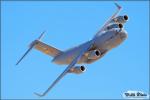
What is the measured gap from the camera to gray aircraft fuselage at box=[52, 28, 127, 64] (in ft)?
228

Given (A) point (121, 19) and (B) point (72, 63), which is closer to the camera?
(A) point (121, 19)

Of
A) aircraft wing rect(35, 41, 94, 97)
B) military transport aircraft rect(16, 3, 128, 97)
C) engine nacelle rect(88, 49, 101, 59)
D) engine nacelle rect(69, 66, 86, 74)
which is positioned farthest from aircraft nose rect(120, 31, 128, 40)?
engine nacelle rect(69, 66, 86, 74)

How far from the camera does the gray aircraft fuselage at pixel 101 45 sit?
2740 inches

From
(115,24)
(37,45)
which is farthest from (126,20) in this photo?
(37,45)

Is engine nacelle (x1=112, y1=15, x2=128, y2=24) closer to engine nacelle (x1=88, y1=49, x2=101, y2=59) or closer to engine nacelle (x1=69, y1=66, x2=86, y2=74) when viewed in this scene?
engine nacelle (x1=88, y1=49, x2=101, y2=59)

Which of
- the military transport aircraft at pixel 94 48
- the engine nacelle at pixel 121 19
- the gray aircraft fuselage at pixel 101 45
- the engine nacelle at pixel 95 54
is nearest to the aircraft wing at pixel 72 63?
the military transport aircraft at pixel 94 48

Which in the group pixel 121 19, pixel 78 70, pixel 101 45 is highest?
pixel 121 19

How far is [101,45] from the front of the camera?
72.4 metres

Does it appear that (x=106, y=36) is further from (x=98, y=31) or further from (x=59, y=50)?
(x=59, y=50)

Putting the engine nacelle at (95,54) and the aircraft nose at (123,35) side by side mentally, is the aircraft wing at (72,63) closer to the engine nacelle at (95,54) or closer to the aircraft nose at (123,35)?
the engine nacelle at (95,54)

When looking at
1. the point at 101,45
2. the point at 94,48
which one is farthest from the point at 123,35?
the point at 94,48

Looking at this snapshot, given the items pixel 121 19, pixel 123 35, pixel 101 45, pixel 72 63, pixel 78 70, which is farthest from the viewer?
pixel 72 63

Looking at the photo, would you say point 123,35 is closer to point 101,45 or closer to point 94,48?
point 101,45

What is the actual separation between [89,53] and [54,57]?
862cm
